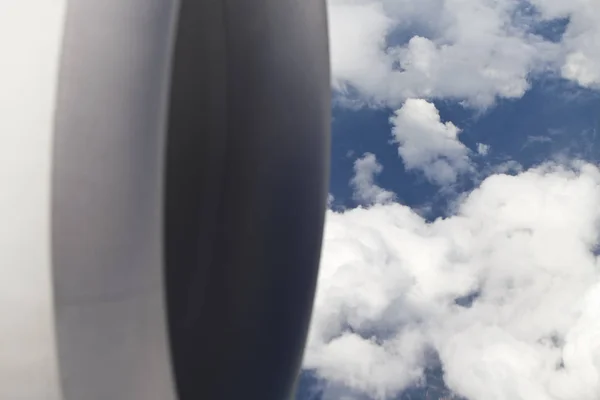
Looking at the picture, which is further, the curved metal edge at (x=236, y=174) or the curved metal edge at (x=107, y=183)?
the curved metal edge at (x=236, y=174)

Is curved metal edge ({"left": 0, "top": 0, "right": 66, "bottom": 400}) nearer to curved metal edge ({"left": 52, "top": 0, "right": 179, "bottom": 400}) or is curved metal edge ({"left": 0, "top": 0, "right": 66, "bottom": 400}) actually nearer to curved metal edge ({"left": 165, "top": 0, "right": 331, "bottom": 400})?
curved metal edge ({"left": 52, "top": 0, "right": 179, "bottom": 400})

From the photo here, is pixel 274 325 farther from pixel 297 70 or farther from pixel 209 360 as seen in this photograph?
pixel 297 70

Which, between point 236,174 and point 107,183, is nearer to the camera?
point 107,183

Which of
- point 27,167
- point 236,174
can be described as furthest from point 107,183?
point 236,174

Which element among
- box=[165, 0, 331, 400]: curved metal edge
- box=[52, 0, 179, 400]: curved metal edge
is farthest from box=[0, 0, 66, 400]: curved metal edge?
box=[165, 0, 331, 400]: curved metal edge

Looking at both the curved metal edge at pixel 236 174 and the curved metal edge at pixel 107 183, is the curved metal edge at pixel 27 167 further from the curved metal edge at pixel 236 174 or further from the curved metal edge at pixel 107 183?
the curved metal edge at pixel 236 174

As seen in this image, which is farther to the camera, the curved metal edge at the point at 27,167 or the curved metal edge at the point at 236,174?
the curved metal edge at the point at 236,174

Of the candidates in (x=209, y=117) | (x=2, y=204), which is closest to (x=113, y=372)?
(x=2, y=204)

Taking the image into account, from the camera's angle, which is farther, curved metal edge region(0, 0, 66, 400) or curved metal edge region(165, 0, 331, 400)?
curved metal edge region(165, 0, 331, 400)

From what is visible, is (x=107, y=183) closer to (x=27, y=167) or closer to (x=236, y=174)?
(x=27, y=167)

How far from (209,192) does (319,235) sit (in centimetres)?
31

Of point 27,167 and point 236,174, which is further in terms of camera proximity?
point 236,174

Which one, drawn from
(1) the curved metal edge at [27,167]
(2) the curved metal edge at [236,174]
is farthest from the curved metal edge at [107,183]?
(2) the curved metal edge at [236,174]

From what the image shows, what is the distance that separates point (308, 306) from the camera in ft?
6.20
